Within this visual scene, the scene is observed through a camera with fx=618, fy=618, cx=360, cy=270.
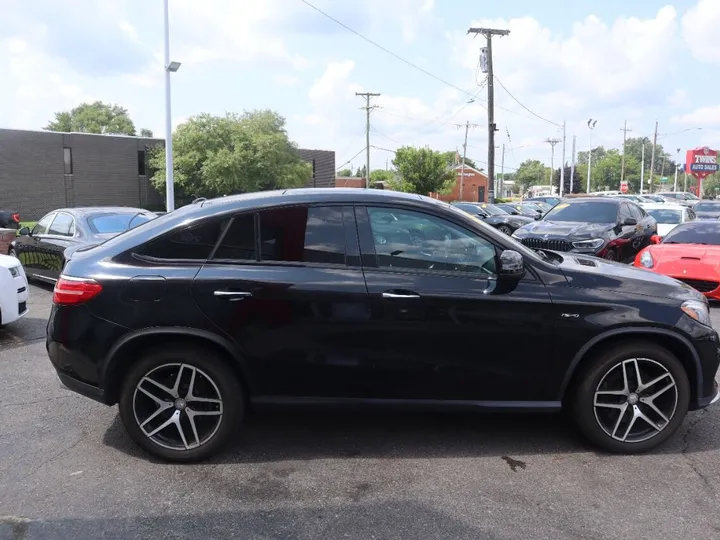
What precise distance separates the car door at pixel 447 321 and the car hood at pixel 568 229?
779 cm

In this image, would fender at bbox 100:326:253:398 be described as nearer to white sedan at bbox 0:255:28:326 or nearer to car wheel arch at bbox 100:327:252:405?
car wheel arch at bbox 100:327:252:405

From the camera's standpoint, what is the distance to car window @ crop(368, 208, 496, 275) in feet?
13.0

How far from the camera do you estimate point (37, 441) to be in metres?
4.23

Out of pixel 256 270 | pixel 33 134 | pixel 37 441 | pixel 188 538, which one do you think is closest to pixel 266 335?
pixel 256 270

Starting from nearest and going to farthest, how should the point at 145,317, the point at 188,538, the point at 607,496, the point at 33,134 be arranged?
the point at 188,538, the point at 607,496, the point at 145,317, the point at 33,134

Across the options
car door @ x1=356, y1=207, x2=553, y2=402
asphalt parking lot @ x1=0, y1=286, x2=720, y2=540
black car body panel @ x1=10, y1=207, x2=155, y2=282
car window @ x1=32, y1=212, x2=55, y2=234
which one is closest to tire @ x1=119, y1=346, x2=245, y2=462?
asphalt parking lot @ x1=0, y1=286, x2=720, y2=540

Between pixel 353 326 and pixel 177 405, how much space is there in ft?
4.03

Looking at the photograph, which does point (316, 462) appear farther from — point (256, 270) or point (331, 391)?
point (256, 270)

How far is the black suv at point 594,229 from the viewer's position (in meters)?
11.1

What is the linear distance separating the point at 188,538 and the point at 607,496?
7.55ft

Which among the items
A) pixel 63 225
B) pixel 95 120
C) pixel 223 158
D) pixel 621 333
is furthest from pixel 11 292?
pixel 95 120

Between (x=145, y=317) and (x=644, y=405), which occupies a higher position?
(x=145, y=317)

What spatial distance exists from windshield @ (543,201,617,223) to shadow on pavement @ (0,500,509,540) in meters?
9.95

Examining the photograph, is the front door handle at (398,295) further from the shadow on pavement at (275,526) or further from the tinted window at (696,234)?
the tinted window at (696,234)
